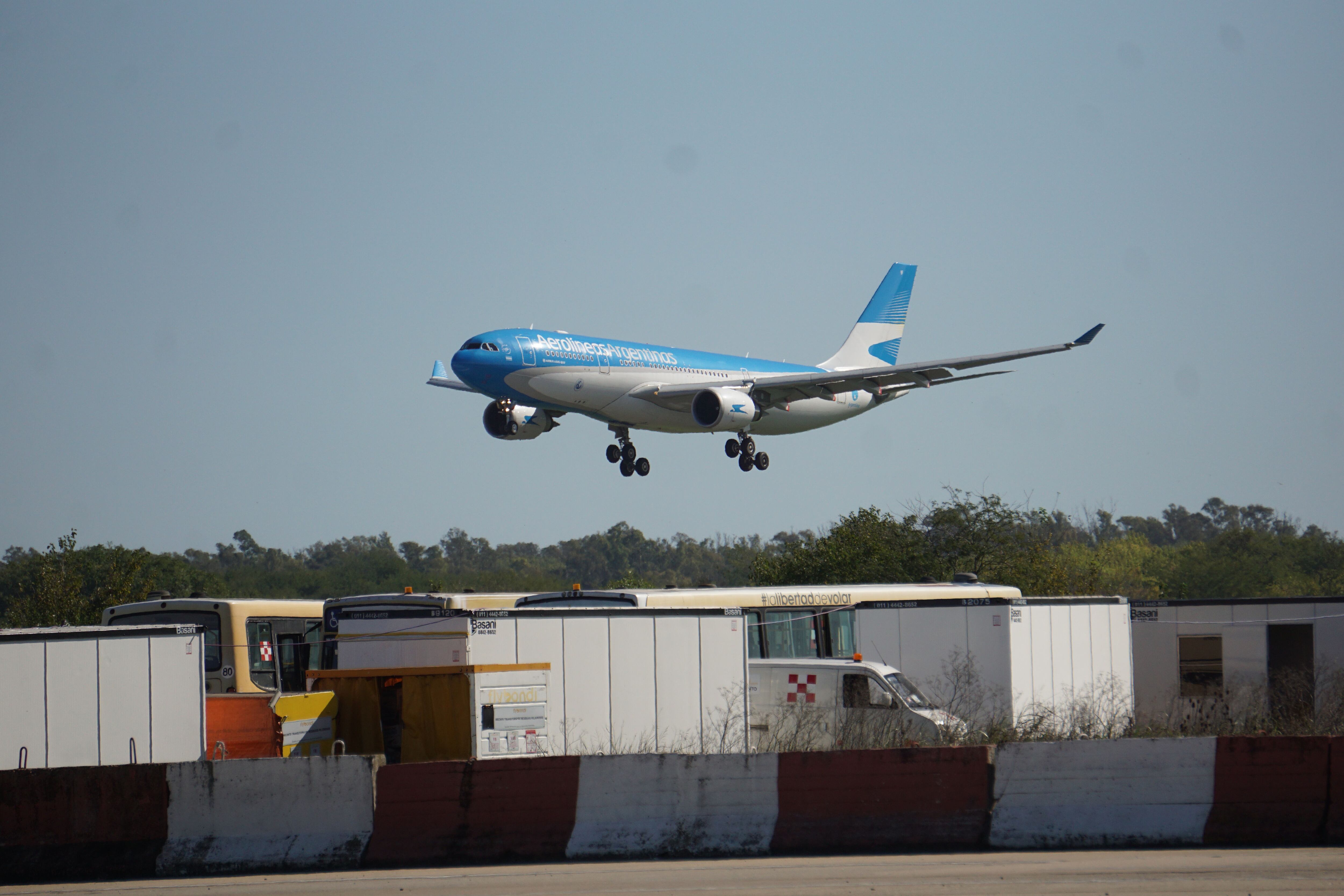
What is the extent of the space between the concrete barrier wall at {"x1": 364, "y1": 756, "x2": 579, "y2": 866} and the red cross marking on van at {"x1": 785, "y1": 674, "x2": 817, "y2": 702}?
236 inches

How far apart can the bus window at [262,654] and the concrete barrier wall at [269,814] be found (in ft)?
38.4

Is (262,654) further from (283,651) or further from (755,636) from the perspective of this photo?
(755,636)

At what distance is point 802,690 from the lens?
680 inches

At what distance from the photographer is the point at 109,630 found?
1305 centimetres

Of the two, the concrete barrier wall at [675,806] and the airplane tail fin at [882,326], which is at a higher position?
the airplane tail fin at [882,326]

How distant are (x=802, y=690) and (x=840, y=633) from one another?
5639 mm

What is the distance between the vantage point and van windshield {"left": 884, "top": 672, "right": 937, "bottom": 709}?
16.6 m

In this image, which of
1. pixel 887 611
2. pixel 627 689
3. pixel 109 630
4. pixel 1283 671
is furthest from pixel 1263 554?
pixel 109 630

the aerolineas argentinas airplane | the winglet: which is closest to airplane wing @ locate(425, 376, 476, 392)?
the aerolineas argentinas airplane

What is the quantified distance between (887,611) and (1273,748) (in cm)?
794

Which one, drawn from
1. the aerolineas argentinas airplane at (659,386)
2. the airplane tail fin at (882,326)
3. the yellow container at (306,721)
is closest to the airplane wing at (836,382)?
the aerolineas argentinas airplane at (659,386)

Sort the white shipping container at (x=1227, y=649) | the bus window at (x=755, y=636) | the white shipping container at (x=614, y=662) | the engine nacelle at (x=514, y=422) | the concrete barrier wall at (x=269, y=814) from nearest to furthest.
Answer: the concrete barrier wall at (x=269, y=814) → the white shipping container at (x=614, y=662) → the white shipping container at (x=1227, y=649) → the bus window at (x=755, y=636) → the engine nacelle at (x=514, y=422)

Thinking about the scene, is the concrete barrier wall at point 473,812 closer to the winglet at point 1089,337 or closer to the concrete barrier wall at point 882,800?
the concrete barrier wall at point 882,800

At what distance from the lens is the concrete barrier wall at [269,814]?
11.3 m
